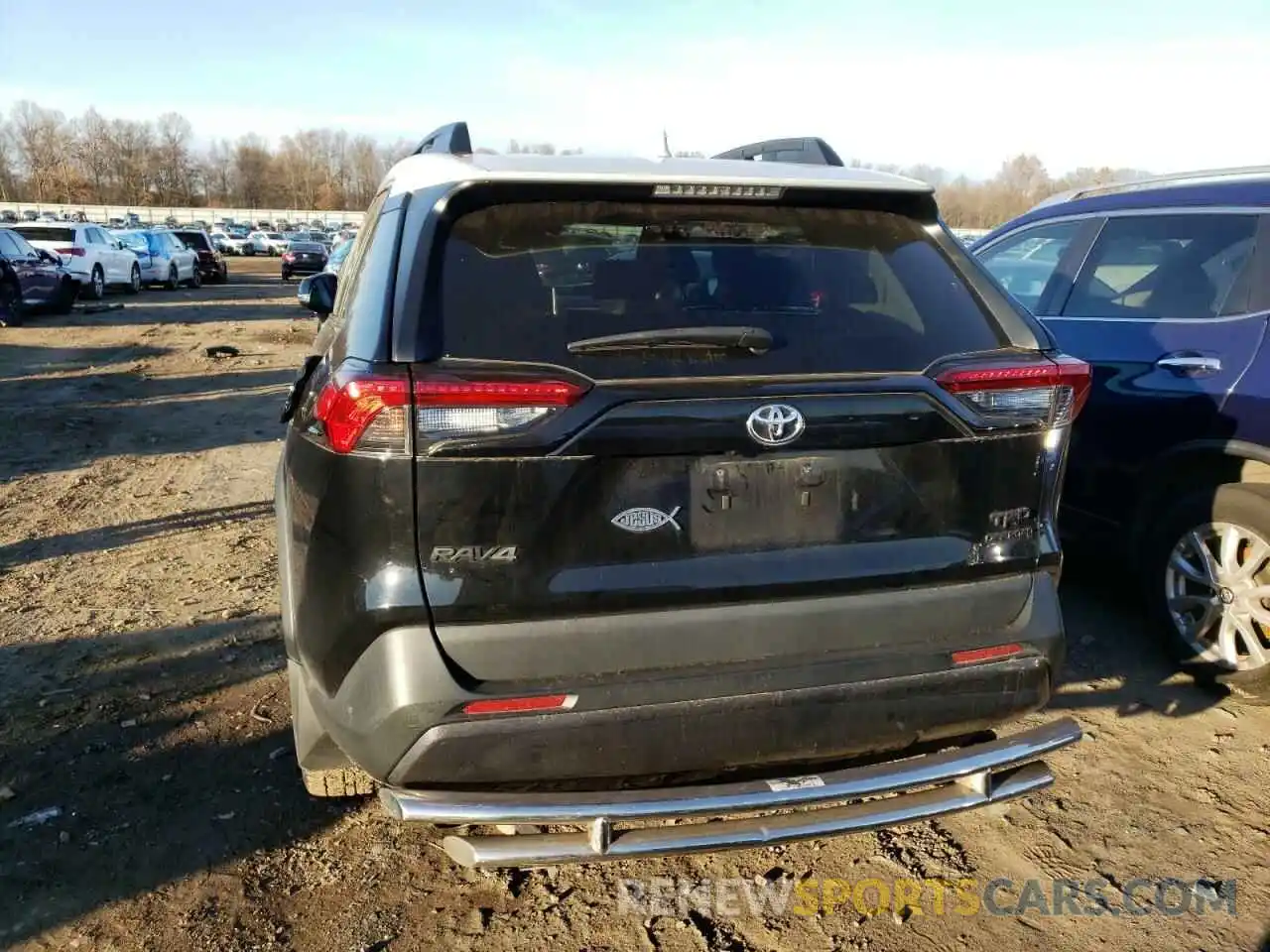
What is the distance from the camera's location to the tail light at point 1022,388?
2508 millimetres

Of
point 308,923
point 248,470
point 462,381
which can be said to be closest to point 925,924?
point 308,923

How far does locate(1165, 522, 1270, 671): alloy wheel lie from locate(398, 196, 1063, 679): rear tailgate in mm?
1920

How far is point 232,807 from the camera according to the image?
323 centimetres

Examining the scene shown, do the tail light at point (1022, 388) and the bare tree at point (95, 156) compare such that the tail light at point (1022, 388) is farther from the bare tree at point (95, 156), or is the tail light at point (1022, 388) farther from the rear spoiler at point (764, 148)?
the bare tree at point (95, 156)

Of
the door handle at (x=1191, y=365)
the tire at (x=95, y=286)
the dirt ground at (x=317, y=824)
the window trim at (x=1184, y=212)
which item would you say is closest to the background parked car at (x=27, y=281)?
the tire at (x=95, y=286)

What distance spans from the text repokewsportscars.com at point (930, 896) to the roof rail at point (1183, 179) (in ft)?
10.1

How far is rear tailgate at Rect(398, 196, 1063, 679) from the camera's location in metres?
2.20

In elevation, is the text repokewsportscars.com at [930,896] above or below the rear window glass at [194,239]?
below

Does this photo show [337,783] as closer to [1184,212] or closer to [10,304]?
[1184,212]

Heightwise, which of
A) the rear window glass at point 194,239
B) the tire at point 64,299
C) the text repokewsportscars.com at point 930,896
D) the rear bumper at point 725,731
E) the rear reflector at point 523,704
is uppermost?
the rear window glass at point 194,239

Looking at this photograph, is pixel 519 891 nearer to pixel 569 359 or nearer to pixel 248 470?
pixel 569 359

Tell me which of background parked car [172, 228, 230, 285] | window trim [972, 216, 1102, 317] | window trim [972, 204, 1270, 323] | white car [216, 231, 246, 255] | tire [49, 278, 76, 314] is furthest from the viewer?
white car [216, 231, 246, 255]

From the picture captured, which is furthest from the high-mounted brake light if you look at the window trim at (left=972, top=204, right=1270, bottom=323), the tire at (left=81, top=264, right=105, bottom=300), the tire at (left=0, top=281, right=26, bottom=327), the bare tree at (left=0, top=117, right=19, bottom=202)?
the bare tree at (left=0, top=117, right=19, bottom=202)

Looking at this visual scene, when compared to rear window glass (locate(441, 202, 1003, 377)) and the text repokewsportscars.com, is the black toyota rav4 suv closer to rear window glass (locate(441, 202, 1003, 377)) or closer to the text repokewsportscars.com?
rear window glass (locate(441, 202, 1003, 377))
